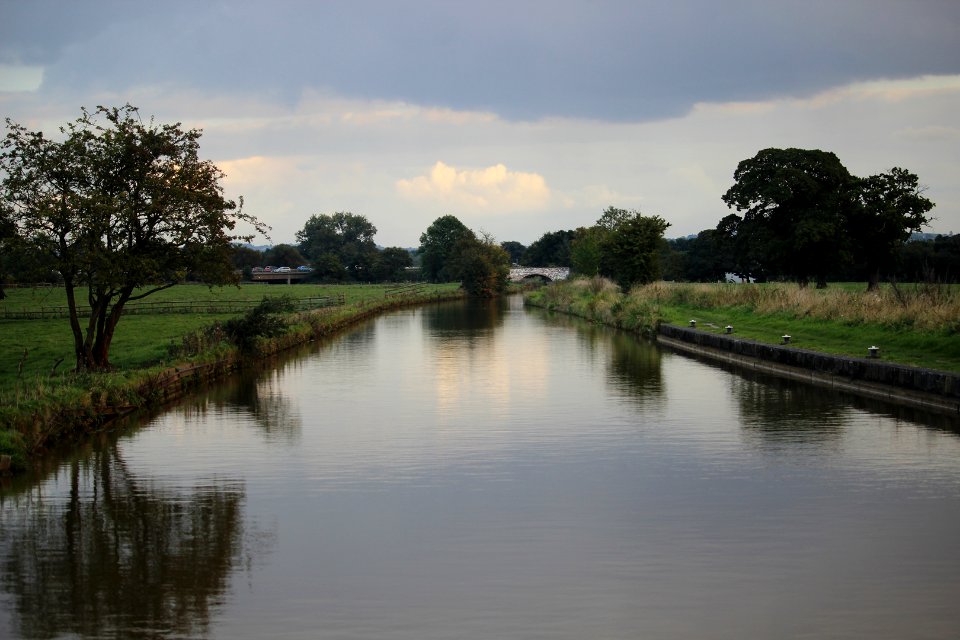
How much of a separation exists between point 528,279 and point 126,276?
116 metres

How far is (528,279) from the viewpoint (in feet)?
454

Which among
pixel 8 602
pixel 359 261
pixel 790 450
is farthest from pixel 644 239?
pixel 359 261

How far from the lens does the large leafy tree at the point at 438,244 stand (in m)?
143

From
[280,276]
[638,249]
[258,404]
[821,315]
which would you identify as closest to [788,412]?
[258,404]

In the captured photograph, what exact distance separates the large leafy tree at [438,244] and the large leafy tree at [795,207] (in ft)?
276

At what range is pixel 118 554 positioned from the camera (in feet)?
33.8

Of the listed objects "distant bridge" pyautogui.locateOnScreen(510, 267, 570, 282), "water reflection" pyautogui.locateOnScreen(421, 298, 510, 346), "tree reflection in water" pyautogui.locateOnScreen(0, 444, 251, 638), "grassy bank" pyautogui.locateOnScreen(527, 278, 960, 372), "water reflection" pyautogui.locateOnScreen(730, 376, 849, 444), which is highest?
"distant bridge" pyautogui.locateOnScreen(510, 267, 570, 282)

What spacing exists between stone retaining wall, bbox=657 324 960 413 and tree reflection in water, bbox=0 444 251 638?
14.4m

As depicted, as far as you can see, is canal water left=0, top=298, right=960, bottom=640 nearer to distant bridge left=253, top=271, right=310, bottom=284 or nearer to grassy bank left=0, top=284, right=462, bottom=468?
grassy bank left=0, top=284, right=462, bottom=468

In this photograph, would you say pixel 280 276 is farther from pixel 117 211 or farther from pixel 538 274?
pixel 117 211

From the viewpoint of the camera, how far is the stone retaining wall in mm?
19719

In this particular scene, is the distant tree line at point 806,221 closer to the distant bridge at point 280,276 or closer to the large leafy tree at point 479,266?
the large leafy tree at point 479,266

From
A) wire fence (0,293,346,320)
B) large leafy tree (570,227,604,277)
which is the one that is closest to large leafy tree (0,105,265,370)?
wire fence (0,293,346,320)

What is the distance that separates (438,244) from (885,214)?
9412 cm
